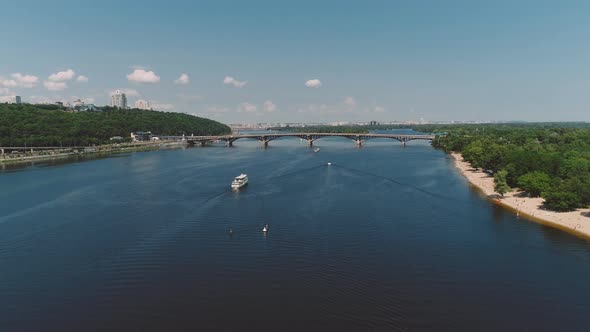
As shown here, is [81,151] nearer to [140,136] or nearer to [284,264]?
[140,136]

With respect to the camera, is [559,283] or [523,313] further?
[559,283]

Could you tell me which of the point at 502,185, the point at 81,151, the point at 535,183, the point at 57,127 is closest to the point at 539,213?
the point at 535,183

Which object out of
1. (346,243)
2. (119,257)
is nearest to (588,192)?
(346,243)

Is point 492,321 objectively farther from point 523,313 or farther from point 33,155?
point 33,155

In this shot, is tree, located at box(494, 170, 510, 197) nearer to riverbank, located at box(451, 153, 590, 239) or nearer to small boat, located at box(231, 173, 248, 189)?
riverbank, located at box(451, 153, 590, 239)

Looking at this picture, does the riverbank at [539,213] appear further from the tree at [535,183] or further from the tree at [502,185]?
the tree at [502,185]

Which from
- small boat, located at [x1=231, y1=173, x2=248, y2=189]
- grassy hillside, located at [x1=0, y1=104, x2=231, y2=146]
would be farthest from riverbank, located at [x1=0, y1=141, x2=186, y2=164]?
small boat, located at [x1=231, y1=173, x2=248, y2=189]
